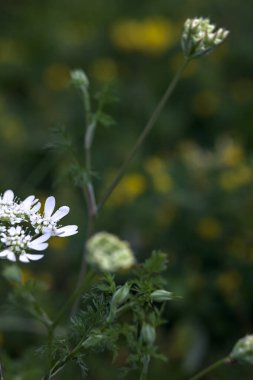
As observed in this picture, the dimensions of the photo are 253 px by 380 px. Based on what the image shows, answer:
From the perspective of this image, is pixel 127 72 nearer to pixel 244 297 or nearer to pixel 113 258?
pixel 244 297

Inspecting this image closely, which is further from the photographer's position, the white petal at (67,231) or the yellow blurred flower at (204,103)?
the yellow blurred flower at (204,103)

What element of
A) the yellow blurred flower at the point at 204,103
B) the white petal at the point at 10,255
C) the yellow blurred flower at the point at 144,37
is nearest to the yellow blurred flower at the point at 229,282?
the white petal at the point at 10,255

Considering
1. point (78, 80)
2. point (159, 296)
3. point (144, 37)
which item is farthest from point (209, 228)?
point (144, 37)

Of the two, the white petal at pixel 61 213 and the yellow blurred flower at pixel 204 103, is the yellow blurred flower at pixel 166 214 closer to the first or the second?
the yellow blurred flower at pixel 204 103

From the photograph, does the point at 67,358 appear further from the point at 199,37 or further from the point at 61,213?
the point at 199,37

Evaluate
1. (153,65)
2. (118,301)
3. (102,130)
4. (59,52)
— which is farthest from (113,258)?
(59,52)

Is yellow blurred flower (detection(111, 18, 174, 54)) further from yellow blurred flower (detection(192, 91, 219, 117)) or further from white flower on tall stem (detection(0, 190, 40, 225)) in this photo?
white flower on tall stem (detection(0, 190, 40, 225))

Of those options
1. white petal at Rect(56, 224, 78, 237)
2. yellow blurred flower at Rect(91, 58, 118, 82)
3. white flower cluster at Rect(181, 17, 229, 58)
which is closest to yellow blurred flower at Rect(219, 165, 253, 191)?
white flower cluster at Rect(181, 17, 229, 58)
